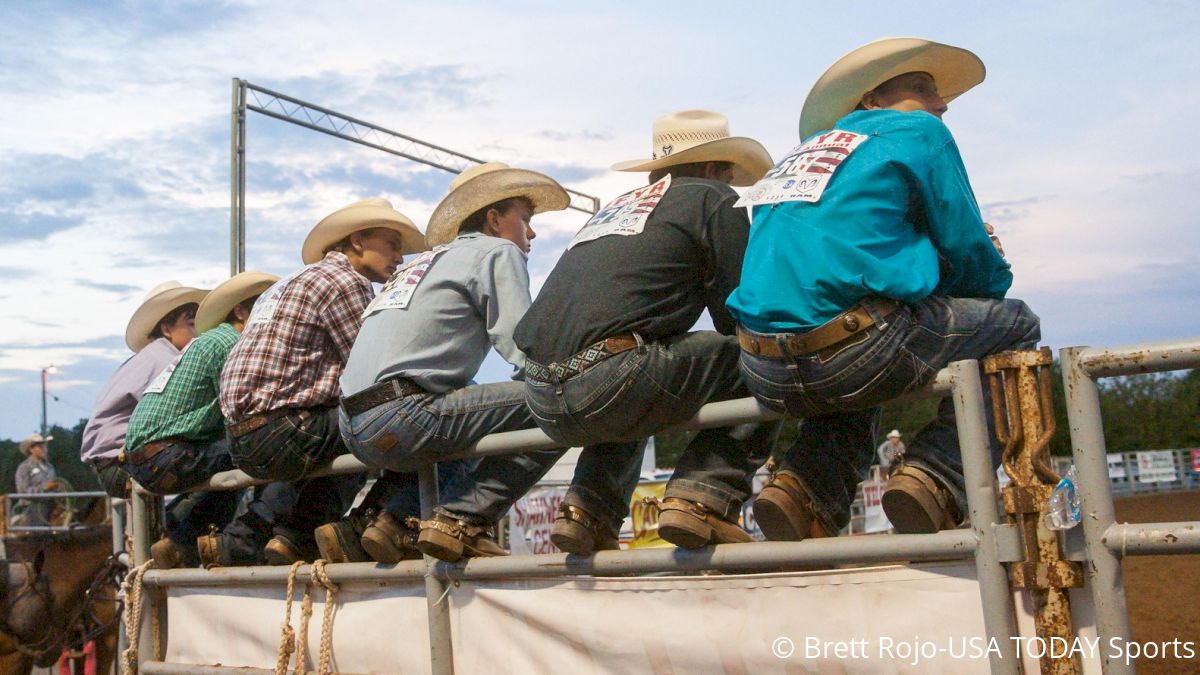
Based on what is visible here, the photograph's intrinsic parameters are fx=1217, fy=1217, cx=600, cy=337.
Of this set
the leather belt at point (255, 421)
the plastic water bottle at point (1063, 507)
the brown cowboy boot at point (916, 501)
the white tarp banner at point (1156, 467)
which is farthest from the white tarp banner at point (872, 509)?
the white tarp banner at point (1156, 467)

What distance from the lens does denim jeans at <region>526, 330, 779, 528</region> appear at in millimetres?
3328

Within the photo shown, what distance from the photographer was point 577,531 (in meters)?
3.53

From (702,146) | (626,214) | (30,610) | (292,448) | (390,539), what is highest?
(702,146)

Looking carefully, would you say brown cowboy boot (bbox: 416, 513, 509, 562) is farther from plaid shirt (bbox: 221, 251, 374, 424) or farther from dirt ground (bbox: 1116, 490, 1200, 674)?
dirt ground (bbox: 1116, 490, 1200, 674)

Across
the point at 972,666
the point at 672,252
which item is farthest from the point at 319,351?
the point at 972,666

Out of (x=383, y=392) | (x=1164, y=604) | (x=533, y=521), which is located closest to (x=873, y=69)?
(x=383, y=392)

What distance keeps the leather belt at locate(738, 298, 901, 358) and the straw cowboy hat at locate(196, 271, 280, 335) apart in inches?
158

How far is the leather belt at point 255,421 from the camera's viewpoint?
4.73m

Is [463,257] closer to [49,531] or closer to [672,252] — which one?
[672,252]

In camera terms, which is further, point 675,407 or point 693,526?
point 675,407

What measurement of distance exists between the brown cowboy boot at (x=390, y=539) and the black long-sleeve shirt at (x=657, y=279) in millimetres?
994

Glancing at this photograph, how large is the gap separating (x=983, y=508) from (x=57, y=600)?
7024mm

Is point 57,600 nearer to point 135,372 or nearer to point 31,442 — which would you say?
point 135,372

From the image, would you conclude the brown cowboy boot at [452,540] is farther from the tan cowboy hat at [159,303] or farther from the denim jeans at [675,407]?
the tan cowboy hat at [159,303]
